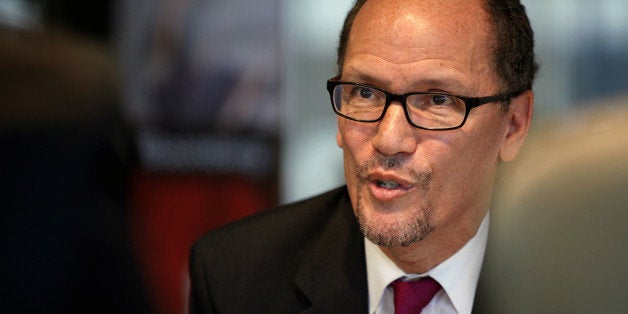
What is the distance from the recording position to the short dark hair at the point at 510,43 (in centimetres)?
178

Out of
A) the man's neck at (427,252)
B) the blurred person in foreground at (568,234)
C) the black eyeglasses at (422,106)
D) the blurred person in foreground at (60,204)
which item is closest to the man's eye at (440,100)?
the black eyeglasses at (422,106)

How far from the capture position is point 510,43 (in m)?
1.81

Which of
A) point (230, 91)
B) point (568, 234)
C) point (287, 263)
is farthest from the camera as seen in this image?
point (230, 91)

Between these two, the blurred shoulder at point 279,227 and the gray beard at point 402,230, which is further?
the blurred shoulder at point 279,227

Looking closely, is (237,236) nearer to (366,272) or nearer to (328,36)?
(366,272)

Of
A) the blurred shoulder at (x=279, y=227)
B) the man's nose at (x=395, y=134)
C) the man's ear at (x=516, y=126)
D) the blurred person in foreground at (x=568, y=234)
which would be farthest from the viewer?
the blurred shoulder at (x=279, y=227)

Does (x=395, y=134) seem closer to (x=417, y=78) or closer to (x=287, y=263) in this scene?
(x=417, y=78)

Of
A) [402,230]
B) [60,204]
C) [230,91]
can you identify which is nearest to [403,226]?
[402,230]

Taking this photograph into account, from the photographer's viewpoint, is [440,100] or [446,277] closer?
[440,100]

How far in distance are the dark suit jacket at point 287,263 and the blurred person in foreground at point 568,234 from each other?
132 centimetres

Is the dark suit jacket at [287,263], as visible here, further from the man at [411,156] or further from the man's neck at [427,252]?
the man's neck at [427,252]

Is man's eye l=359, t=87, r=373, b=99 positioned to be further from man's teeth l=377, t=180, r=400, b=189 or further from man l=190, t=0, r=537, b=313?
man's teeth l=377, t=180, r=400, b=189

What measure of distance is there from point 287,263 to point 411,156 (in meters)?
0.53

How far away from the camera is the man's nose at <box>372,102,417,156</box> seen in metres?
1.63
